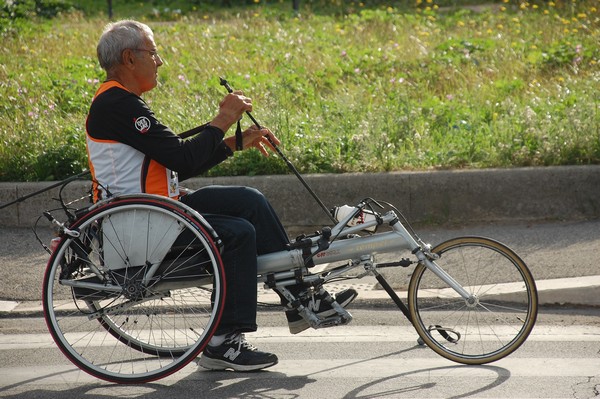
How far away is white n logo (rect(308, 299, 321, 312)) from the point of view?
4.73 m

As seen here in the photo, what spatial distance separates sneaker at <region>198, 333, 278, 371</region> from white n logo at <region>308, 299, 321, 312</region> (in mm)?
287

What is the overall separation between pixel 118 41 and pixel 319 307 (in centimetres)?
152

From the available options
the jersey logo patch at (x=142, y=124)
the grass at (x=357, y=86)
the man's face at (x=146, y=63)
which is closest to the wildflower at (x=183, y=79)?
the grass at (x=357, y=86)

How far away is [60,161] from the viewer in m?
7.67

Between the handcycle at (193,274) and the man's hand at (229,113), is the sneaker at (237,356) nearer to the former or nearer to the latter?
the handcycle at (193,274)

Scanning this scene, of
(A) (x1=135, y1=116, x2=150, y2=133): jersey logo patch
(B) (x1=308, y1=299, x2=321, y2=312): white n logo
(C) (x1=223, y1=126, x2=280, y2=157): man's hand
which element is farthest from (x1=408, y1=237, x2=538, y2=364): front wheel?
(A) (x1=135, y1=116, x2=150, y2=133): jersey logo patch

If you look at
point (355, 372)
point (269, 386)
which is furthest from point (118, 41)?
point (355, 372)

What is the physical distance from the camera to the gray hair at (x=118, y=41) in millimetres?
4582

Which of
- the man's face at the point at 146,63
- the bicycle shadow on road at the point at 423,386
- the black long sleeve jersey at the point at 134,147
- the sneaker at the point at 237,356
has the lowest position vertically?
the bicycle shadow on road at the point at 423,386

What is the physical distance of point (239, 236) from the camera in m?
4.53

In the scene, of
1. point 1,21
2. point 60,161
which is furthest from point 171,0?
point 60,161

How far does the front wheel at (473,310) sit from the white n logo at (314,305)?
42cm

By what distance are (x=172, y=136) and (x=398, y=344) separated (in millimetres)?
1560

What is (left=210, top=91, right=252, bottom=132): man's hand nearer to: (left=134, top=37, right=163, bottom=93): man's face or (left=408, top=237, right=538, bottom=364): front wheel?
(left=134, top=37, right=163, bottom=93): man's face
